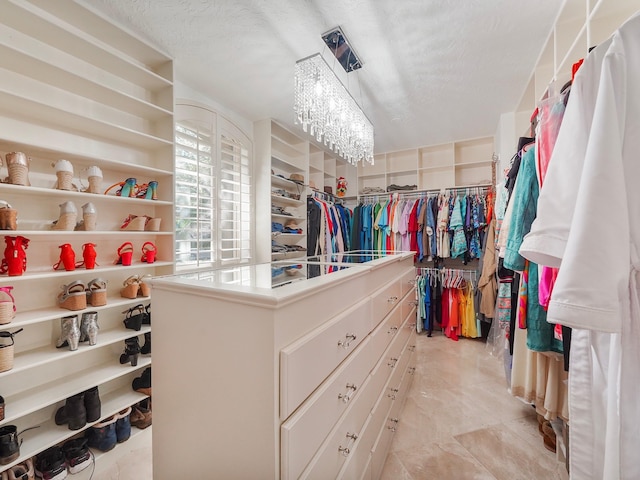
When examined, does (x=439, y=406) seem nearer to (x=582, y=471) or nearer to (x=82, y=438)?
(x=582, y=471)

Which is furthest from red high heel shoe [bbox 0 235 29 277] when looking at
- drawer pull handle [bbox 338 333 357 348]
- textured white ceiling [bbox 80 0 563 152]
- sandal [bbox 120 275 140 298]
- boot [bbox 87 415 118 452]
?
drawer pull handle [bbox 338 333 357 348]

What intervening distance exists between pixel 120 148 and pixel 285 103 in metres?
1.43

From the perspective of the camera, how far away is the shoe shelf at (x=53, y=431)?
52.5 inches

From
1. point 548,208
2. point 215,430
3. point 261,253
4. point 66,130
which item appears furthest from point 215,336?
point 261,253

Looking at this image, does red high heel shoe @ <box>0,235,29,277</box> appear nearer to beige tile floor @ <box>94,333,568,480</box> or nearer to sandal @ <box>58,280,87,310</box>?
sandal @ <box>58,280,87,310</box>

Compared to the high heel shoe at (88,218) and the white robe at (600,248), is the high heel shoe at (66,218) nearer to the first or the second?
the high heel shoe at (88,218)

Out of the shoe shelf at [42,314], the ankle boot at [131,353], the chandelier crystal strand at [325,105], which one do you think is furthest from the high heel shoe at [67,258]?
the chandelier crystal strand at [325,105]

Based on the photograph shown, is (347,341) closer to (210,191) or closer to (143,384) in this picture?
(143,384)

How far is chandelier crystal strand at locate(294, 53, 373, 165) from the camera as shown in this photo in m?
1.76

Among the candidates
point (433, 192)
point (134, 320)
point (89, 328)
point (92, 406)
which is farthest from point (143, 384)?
point (433, 192)

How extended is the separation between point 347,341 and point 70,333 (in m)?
1.57

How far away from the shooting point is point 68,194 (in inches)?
59.8

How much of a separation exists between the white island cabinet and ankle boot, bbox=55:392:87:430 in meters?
0.92

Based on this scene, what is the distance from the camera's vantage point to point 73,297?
154cm
